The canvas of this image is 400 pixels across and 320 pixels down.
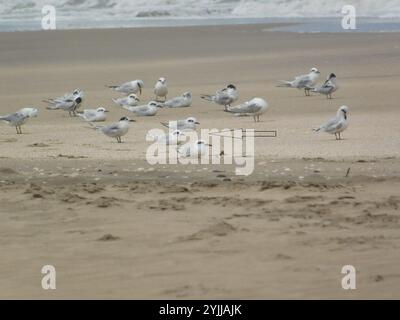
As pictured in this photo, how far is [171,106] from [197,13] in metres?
23.2

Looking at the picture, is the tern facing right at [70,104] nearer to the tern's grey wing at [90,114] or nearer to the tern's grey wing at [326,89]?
the tern's grey wing at [90,114]

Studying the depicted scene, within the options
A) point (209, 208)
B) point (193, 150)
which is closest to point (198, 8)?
point (193, 150)

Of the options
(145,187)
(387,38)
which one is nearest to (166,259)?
(145,187)

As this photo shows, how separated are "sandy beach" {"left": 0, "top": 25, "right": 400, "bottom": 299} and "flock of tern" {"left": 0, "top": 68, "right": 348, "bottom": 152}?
19 centimetres

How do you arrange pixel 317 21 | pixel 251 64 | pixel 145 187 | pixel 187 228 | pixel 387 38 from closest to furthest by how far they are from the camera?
pixel 187 228, pixel 145 187, pixel 251 64, pixel 387 38, pixel 317 21

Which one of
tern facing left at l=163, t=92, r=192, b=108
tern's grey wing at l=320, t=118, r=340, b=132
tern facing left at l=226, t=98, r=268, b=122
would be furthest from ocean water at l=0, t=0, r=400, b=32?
tern's grey wing at l=320, t=118, r=340, b=132

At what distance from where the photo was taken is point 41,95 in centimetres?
1756

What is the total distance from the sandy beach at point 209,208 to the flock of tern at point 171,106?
0.61 feet

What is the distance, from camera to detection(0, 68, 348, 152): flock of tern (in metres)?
11.7

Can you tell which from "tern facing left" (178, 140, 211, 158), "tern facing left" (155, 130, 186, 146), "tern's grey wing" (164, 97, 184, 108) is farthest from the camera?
"tern's grey wing" (164, 97, 184, 108)

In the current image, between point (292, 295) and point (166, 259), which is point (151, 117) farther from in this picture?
point (292, 295)

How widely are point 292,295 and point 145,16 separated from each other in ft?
110

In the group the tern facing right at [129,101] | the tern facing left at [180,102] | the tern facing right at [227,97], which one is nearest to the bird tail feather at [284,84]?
the tern facing right at [227,97]

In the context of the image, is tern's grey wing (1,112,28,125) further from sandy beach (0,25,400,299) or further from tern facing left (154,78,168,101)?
tern facing left (154,78,168,101)
